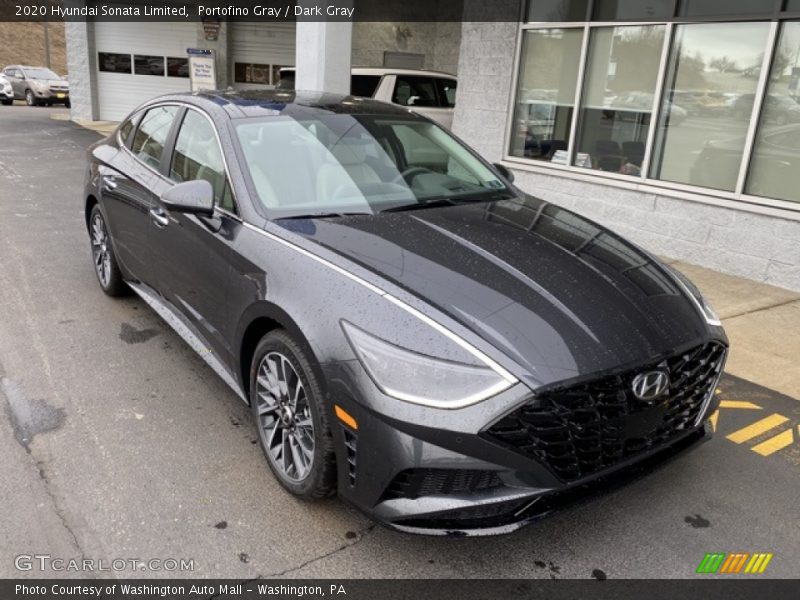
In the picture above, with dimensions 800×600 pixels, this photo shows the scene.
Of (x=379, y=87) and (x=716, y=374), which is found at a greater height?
(x=379, y=87)

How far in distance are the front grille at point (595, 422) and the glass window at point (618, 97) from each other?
5.46 metres

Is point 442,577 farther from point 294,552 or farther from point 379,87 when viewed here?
point 379,87

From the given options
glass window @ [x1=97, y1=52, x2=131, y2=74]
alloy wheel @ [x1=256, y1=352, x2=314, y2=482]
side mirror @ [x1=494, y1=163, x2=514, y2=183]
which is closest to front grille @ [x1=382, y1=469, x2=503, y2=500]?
alloy wheel @ [x1=256, y1=352, x2=314, y2=482]

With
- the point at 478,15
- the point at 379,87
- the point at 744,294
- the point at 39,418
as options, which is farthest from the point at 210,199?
the point at 379,87

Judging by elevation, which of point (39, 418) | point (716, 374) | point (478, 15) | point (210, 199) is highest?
point (478, 15)

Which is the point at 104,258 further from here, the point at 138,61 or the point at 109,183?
the point at 138,61

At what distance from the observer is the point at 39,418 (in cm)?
367

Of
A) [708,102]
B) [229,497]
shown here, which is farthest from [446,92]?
[229,497]

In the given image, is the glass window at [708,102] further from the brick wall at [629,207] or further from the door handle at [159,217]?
the door handle at [159,217]

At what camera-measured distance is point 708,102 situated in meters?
6.96

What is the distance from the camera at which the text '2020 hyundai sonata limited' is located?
236 cm

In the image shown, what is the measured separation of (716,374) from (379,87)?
9.26 metres

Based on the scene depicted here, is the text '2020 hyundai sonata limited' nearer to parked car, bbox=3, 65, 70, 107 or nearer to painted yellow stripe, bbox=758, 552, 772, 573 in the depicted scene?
painted yellow stripe, bbox=758, 552, 772, 573

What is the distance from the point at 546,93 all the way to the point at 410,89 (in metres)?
3.37
